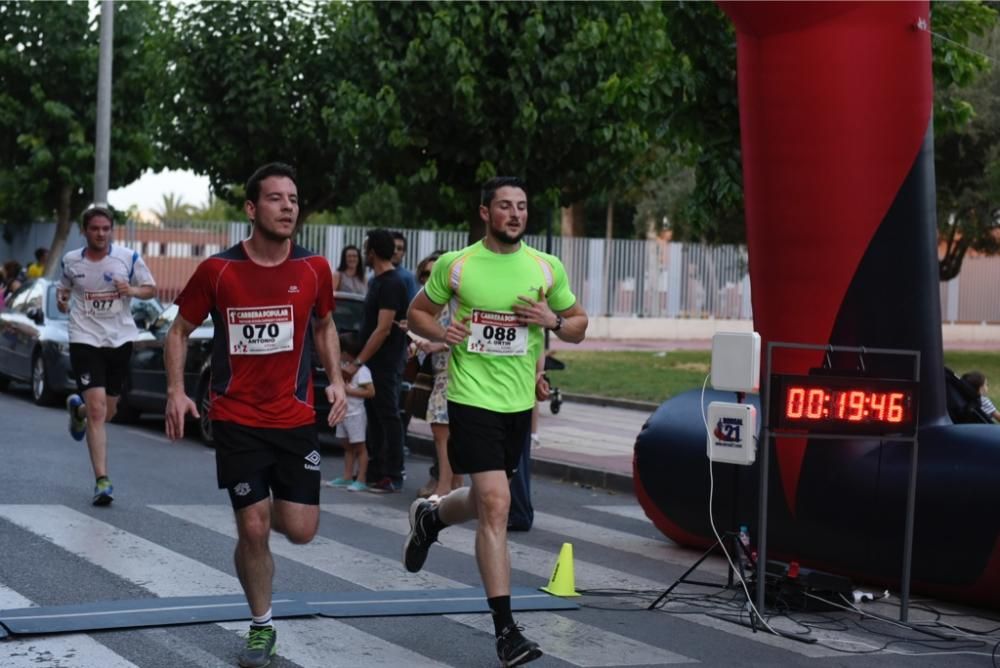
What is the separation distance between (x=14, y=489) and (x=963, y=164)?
89.5 ft

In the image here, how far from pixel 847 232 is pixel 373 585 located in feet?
10.3

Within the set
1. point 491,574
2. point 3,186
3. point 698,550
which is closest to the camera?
point 491,574

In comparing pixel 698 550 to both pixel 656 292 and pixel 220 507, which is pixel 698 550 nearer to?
pixel 220 507

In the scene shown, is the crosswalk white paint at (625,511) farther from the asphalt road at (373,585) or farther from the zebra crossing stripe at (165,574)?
the zebra crossing stripe at (165,574)

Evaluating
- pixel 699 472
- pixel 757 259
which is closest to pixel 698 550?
pixel 699 472

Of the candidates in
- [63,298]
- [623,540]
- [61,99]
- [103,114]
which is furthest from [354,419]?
[61,99]

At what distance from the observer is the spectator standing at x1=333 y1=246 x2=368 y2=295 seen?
16.7m

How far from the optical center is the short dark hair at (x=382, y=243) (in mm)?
11719

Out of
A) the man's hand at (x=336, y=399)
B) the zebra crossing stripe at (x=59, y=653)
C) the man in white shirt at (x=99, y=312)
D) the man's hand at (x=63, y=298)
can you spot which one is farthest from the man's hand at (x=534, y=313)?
the man's hand at (x=63, y=298)

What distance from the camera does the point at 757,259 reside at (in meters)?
9.17

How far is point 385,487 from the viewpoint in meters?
12.4

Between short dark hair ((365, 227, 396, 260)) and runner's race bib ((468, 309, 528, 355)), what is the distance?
4717 mm

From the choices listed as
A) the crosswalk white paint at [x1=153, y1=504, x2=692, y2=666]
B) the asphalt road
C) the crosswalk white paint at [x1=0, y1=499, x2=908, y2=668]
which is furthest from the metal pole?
the crosswalk white paint at [x1=153, y1=504, x2=692, y2=666]

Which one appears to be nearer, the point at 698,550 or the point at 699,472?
the point at 699,472
